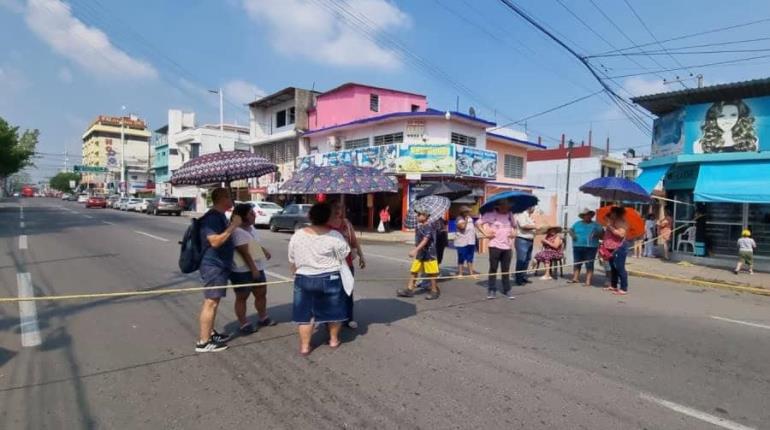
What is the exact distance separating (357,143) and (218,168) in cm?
2143

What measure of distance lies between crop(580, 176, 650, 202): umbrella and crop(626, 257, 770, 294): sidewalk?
8.53ft

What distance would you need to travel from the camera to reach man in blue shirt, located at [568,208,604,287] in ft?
30.4

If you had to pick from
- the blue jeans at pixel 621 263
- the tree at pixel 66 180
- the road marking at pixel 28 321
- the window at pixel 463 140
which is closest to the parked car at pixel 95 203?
the window at pixel 463 140

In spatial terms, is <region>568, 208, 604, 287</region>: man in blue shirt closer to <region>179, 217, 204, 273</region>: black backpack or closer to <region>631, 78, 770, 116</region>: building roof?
<region>631, 78, 770, 116</region>: building roof

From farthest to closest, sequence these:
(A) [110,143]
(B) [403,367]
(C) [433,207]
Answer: (A) [110,143] → (C) [433,207] → (B) [403,367]

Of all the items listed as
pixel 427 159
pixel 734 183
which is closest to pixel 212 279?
pixel 734 183

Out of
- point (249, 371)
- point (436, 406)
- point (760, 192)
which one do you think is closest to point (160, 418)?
point (249, 371)

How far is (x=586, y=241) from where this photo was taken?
9344 millimetres

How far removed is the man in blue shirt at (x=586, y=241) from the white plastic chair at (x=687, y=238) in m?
6.97

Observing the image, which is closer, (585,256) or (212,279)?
(212,279)

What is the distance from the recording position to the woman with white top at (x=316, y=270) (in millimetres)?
4484

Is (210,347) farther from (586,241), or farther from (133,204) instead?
(133,204)

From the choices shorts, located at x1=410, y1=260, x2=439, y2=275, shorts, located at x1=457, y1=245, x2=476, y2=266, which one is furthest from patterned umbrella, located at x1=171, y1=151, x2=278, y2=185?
shorts, located at x1=457, y1=245, x2=476, y2=266

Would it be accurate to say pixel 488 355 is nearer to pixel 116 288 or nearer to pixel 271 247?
pixel 116 288
